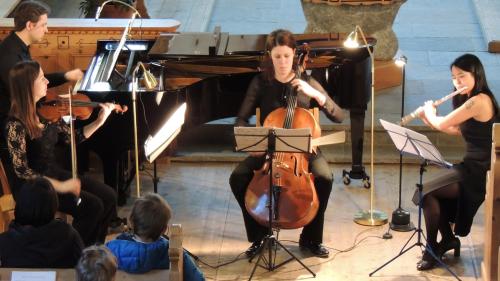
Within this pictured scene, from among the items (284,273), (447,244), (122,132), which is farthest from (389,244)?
(122,132)

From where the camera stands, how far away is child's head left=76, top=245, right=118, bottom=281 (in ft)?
11.9

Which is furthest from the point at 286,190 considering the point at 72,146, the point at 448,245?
the point at 72,146

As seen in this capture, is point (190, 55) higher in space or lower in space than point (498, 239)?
higher

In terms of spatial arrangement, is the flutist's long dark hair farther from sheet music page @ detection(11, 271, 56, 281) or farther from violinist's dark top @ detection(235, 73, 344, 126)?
sheet music page @ detection(11, 271, 56, 281)

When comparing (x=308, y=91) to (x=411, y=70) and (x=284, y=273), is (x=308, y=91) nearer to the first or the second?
(x=284, y=273)

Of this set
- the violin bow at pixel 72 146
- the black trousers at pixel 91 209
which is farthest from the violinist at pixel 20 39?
the black trousers at pixel 91 209

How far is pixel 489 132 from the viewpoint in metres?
5.84

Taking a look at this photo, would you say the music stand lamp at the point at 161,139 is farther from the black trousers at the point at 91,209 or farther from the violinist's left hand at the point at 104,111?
the black trousers at the point at 91,209

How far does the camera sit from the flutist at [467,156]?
19.1 feet

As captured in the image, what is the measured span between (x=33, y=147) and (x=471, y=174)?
105 inches

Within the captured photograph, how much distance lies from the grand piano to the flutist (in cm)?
113

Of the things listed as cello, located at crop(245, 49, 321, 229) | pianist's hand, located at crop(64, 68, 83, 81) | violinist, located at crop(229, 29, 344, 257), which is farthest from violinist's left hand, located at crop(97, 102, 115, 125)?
cello, located at crop(245, 49, 321, 229)

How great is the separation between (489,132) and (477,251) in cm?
85

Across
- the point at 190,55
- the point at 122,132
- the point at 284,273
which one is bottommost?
the point at 284,273
